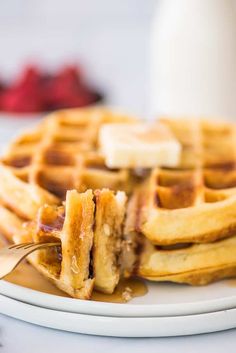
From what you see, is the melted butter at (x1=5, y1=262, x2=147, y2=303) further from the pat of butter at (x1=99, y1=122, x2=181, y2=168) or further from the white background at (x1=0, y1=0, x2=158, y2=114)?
the white background at (x1=0, y1=0, x2=158, y2=114)

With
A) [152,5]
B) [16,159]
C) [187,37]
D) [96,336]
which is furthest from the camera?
[152,5]

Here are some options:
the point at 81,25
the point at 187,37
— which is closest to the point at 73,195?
the point at 187,37

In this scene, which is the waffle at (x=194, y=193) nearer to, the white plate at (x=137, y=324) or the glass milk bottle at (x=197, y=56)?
the white plate at (x=137, y=324)

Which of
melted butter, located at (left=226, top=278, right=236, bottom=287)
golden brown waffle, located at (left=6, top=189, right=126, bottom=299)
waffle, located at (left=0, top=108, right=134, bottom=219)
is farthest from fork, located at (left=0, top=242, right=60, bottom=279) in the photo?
melted butter, located at (left=226, top=278, right=236, bottom=287)

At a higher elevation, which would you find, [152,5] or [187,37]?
[187,37]

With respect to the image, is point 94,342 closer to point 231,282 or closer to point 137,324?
point 137,324

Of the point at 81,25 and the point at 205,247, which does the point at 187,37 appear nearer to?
the point at 205,247
